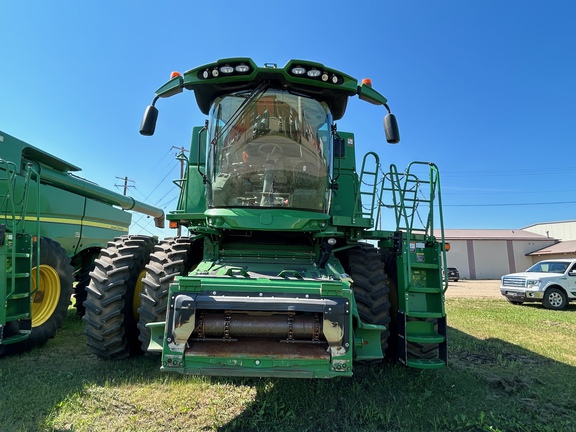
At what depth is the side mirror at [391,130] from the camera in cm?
403

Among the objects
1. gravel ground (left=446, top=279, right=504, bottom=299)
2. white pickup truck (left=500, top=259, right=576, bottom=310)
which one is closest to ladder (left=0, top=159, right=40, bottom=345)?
white pickup truck (left=500, top=259, right=576, bottom=310)

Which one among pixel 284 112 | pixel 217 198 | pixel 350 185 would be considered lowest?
pixel 217 198

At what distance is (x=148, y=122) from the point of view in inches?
154

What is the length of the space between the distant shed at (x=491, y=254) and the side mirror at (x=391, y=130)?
1423 inches

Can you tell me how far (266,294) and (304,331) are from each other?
42 cm

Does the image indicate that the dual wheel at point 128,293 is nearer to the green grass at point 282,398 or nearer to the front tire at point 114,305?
the front tire at point 114,305

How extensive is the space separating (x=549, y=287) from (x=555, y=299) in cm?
38

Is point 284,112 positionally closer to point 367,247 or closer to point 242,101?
point 242,101

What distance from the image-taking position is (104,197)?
822 centimetres

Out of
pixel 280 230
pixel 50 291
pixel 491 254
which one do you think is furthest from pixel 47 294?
pixel 491 254

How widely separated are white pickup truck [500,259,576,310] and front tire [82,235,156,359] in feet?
39.7

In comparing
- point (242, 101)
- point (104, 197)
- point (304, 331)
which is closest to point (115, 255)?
point (242, 101)

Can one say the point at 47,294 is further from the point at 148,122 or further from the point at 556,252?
the point at 556,252

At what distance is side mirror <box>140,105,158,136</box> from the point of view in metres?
3.90
